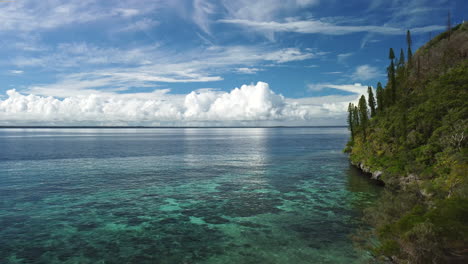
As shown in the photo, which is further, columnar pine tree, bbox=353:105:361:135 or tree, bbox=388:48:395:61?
tree, bbox=388:48:395:61

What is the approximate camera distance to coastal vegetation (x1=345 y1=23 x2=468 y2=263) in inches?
752

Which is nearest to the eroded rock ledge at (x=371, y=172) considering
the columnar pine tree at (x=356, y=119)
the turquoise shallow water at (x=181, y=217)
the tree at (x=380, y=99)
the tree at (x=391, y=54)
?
the turquoise shallow water at (x=181, y=217)

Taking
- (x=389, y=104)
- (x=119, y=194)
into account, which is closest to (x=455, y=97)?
(x=389, y=104)

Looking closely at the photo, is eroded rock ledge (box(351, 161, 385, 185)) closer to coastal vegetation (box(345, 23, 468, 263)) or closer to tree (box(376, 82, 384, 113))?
coastal vegetation (box(345, 23, 468, 263))

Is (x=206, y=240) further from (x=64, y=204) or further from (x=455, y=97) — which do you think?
(x=455, y=97)

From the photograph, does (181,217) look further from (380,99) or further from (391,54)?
(391,54)

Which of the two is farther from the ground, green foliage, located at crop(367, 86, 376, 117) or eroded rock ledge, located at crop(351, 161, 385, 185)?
green foliage, located at crop(367, 86, 376, 117)

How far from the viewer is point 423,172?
43625mm

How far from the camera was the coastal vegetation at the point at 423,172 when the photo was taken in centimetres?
1911

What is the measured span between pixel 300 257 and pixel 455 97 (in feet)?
180

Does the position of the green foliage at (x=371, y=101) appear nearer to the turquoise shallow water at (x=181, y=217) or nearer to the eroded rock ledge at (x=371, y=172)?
the eroded rock ledge at (x=371, y=172)

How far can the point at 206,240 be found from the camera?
2869 centimetres

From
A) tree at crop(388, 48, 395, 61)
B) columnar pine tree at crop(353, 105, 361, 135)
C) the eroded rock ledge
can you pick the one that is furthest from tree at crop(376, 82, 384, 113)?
the eroded rock ledge

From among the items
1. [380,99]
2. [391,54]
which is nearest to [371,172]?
[380,99]
